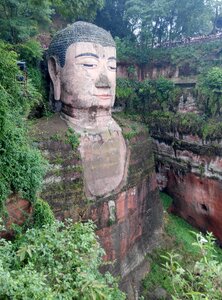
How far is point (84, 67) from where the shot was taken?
9797 mm

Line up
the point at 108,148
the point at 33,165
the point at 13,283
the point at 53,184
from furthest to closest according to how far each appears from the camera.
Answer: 1. the point at 108,148
2. the point at 53,184
3. the point at 33,165
4. the point at 13,283

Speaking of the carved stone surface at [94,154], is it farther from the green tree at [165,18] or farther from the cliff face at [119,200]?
the green tree at [165,18]

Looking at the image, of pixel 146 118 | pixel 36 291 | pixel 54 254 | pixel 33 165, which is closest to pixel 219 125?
pixel 146 118

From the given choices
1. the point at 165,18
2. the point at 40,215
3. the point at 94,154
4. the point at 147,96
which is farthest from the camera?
the point at 165,18

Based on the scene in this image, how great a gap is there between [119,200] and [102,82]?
3932 mm

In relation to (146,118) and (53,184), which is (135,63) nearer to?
(146,118)

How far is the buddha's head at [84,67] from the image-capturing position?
386 inches

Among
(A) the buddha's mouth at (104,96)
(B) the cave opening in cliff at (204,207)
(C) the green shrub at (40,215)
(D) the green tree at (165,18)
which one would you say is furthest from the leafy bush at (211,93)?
(C) the green shrub at (40,215)

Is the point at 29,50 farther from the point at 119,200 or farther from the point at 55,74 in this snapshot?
the point at 119,200

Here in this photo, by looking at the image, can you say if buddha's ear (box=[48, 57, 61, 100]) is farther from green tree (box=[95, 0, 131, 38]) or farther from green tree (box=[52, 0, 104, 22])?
green tree (box=[95, 0, 131, 38])

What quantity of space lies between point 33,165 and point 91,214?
126 inches

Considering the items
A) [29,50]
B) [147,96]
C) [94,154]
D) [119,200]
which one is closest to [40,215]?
[94,154]

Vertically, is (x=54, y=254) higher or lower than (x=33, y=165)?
lower

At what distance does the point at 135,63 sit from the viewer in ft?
54.2
